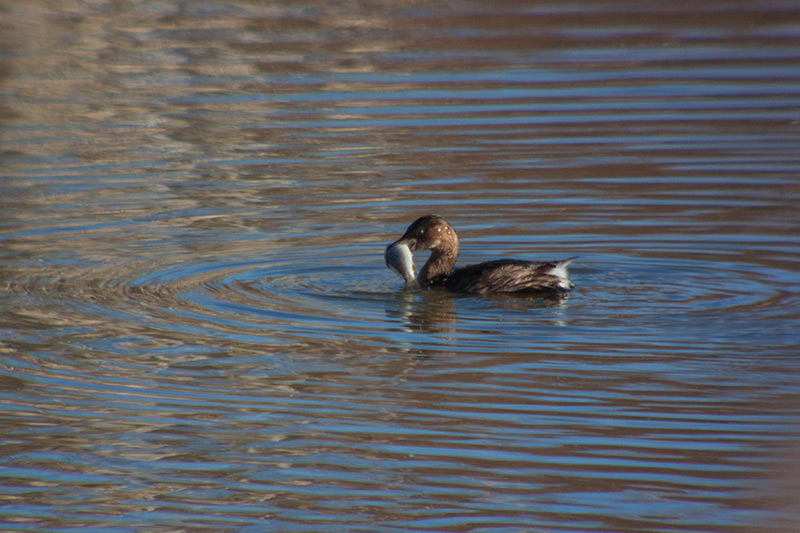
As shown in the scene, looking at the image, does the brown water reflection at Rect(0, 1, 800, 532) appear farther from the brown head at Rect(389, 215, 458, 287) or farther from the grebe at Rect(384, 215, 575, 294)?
the brown head at Rect(389, 215, 458, 287)

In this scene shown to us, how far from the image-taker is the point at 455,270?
10180mm

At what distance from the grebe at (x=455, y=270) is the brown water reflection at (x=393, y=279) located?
17 centimetres

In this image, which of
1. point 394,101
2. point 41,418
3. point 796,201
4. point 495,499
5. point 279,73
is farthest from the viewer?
point 279,73

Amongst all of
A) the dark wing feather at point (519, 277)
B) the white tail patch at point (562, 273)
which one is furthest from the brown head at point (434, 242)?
the white tail patch at point (562, 273)

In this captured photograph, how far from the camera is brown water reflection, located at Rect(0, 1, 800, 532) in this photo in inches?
244

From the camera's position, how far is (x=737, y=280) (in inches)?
379

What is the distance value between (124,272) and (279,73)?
324 inches

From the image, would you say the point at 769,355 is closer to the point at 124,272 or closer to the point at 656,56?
the point at 124,272

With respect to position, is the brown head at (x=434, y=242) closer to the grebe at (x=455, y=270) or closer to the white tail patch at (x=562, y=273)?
the grebe at (x=455, y=270)

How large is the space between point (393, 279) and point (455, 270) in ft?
1.73

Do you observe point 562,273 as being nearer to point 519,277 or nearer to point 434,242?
point 519,277

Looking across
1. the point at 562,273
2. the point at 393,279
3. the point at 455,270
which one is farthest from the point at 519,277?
the point at 393,279

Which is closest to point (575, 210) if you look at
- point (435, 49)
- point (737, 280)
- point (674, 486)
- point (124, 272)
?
point (737, 280)

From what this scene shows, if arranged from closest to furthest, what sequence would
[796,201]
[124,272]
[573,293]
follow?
1. [573,293]
2. [124,272]
3. [796,201]
